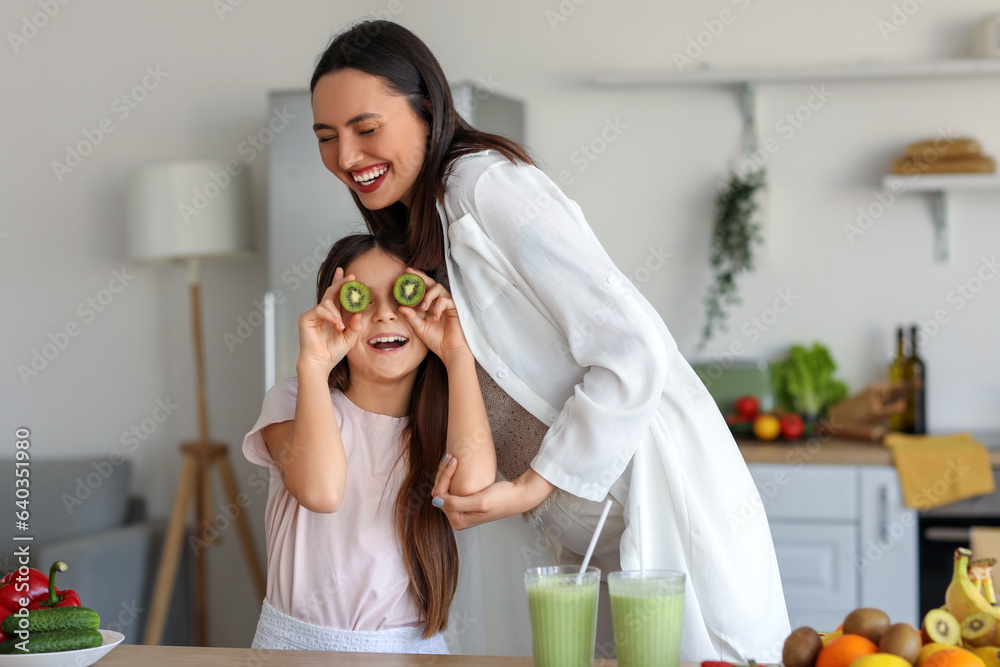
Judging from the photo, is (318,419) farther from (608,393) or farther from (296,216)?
(296,216)

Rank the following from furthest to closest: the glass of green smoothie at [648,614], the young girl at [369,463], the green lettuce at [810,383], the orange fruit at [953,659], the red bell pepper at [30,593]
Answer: the green lettuce at [810,383] < the young girl at [369,463] < the red bell pepper at [30,593] < the glass of green smoothie at [648,614] < the orange fruit at [953,659]

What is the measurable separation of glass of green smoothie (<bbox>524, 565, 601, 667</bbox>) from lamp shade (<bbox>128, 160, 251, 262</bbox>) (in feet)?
7.36

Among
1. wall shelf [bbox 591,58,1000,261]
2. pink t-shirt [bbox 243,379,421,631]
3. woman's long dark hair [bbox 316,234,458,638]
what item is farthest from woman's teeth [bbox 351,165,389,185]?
wall shelf [bbox 591,58,1000,261]

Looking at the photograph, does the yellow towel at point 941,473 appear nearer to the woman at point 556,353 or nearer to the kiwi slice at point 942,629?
the woman at point 556,353

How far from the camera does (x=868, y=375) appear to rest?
2.98 m

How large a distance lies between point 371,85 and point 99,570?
209 cm

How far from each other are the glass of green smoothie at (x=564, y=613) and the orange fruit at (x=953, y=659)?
301mm

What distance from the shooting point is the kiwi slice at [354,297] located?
1.22m

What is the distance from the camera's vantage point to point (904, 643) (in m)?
0.79

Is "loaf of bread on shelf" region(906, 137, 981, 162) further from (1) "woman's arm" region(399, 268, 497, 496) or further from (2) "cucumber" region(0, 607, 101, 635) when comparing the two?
(2) "cucumber" region(0, 607, 101, 635)

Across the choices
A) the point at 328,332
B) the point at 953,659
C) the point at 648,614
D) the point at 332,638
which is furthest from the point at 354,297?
the point at 953,659

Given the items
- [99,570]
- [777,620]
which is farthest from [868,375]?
[99,570]

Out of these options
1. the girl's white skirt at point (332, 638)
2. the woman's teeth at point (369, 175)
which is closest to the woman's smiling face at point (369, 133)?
the woman's teeth at point (369, 175)

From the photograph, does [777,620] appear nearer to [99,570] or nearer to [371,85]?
[371,85]
